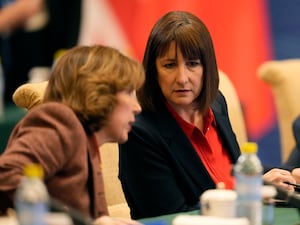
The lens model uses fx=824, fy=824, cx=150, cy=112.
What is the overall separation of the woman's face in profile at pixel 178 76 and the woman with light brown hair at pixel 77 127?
361 mm

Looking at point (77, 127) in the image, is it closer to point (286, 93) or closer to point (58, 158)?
point (58, 158)

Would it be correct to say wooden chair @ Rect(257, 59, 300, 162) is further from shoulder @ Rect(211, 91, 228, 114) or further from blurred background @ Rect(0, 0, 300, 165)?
blurred background @ Rect(0, 0, 300, 165)

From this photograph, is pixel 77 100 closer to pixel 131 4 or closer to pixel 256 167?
pixel 256 167

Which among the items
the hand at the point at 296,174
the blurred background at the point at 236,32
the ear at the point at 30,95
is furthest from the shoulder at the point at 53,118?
the blurred background at the point at 236,32

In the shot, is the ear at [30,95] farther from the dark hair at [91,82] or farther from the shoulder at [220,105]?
the shoulder at [220,105]

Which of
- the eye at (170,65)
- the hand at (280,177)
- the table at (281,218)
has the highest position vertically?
the eye at (170,65)

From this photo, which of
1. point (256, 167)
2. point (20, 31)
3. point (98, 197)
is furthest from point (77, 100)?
point (20, 31)

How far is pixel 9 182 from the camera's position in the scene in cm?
175

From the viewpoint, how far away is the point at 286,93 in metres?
3.40

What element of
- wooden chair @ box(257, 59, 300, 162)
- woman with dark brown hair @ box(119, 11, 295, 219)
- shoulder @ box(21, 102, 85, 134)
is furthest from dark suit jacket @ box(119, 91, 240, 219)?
wooden chair @ box(257, 59, 300, 162)

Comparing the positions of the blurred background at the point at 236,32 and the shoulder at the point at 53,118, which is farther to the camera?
the blurred background at the point at 236,32

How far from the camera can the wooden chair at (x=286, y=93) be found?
3.39 metres

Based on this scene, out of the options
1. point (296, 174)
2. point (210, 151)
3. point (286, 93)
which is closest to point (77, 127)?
point (210, 151)

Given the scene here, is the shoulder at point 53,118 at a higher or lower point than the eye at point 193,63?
lower
